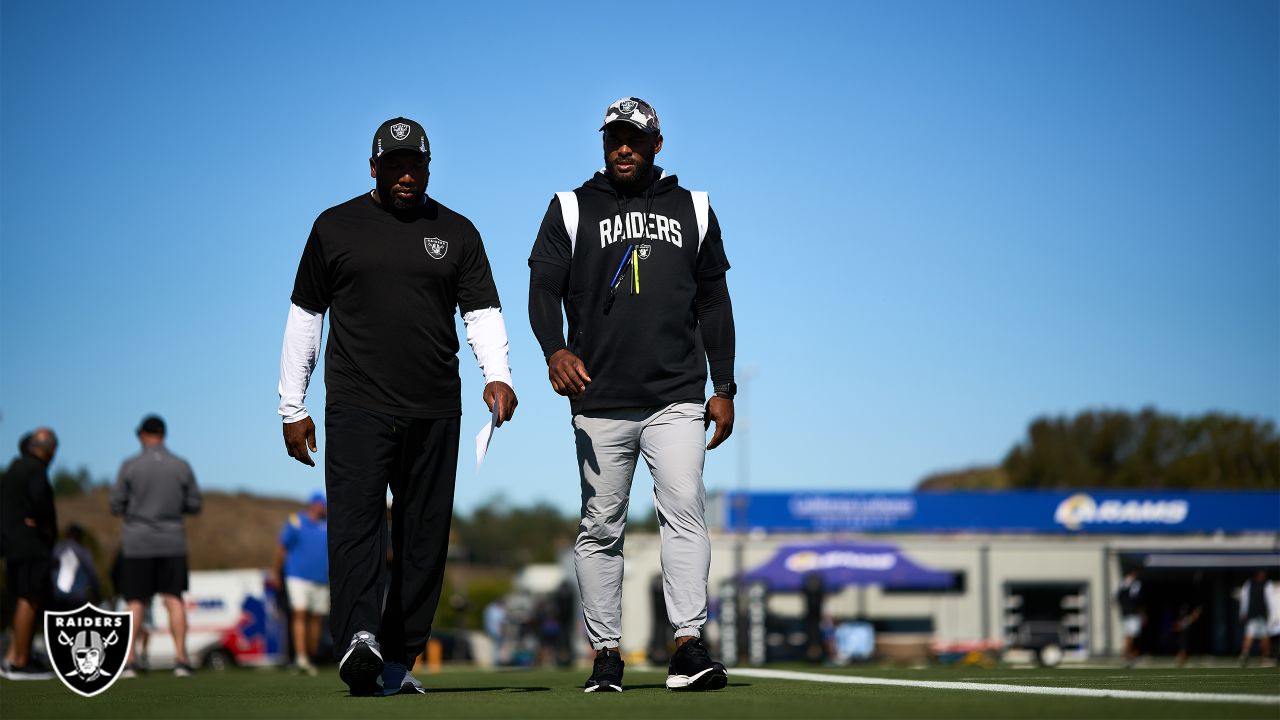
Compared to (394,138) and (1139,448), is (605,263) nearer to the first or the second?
(394,138)

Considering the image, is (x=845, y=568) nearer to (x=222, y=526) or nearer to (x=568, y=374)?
(x=568, y=374)

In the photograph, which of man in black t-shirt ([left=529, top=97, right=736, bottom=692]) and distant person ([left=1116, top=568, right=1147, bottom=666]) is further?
distant person ([left=1116, top=568, right=1147, bottom=666])

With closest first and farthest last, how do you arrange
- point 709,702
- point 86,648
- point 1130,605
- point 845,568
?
point 709,702 → point 86,648 → point 1130,605 → point 845,568

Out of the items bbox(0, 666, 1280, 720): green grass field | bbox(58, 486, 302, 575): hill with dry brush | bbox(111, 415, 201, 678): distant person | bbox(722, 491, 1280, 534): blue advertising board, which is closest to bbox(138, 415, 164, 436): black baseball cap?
bbox(111, 415, 201, 678): distant person

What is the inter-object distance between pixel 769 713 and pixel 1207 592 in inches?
2088

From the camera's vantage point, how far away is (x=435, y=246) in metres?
6.14

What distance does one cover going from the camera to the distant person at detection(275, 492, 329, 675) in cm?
1213

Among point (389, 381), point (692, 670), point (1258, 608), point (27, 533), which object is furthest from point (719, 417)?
point (1258, 608)

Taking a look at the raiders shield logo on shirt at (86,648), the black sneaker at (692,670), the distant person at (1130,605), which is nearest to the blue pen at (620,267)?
the black sneaker at (692,670)

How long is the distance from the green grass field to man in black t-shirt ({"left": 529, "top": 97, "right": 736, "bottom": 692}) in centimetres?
49

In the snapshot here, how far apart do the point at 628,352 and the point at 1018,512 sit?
176ft

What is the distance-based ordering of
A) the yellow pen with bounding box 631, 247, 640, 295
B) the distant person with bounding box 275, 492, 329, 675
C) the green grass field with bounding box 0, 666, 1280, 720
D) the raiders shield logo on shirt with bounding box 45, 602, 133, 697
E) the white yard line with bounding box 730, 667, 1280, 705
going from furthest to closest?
the distant person with bounding box 275, 492, 329, 675 → the yellow pen with bounding box 631, 247, 640, 295 → the raiders shield logo on shirt with bounding box 45, 602, 133, 697 → the white yard line with bounding box 730, 667, 1280, 705 → the green grass field with bounding box 0, 666, 1280, 720

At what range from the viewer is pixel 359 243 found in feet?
19.8

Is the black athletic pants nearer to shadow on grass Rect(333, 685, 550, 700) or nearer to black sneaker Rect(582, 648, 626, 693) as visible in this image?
shadow on grass Rect(333, 685, 550, 700)
